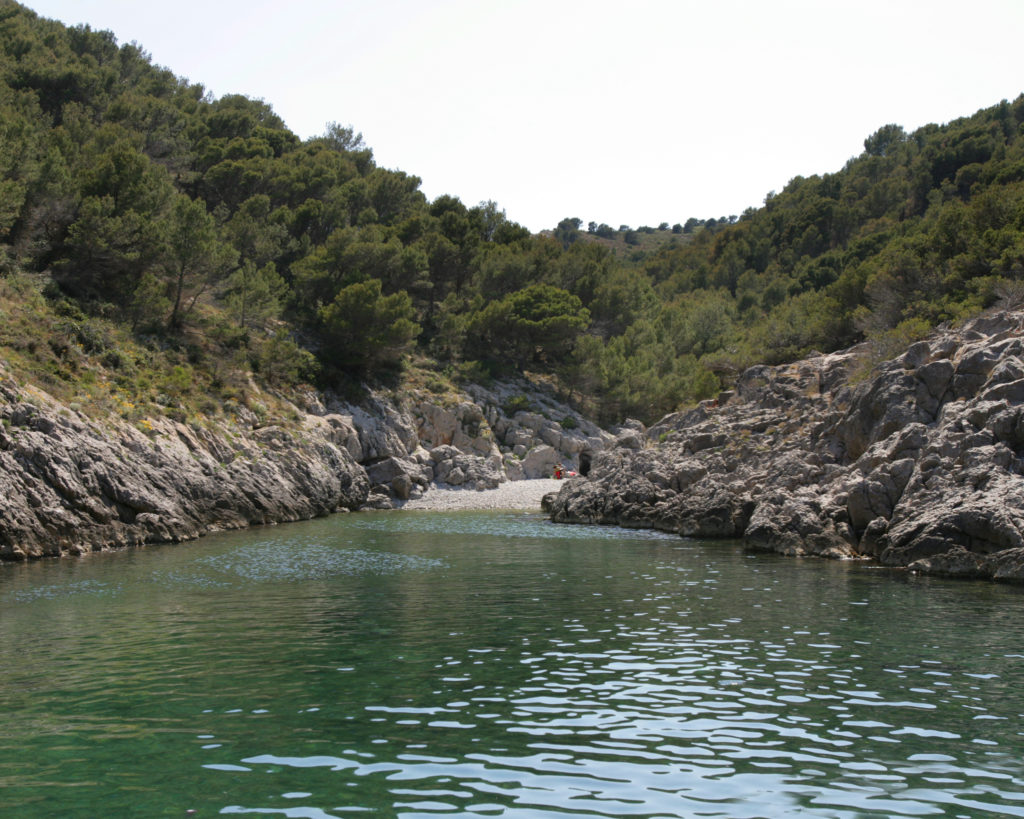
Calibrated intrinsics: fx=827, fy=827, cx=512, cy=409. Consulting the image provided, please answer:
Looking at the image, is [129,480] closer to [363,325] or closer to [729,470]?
[729,470]

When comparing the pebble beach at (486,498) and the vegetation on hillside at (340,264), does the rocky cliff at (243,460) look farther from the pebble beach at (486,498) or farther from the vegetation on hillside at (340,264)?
the vegetation on hillside at (340,264)

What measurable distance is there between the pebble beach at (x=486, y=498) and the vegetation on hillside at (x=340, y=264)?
12431 millimetres

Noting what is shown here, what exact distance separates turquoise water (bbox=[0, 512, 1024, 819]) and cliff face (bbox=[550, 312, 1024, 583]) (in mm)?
2750

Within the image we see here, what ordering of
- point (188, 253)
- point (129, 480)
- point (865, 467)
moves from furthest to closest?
1. point (188, 253)
2. point (129, 480)
3. point (865, 467)

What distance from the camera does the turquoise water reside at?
8664 mm

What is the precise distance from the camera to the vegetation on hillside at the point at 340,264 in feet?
155

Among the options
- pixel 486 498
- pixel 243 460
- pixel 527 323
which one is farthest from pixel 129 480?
pixel 527 323

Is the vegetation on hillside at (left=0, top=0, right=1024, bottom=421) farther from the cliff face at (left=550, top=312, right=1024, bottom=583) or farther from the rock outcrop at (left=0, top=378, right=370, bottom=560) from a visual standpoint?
the cliff face at (left=550, top=312, right=1024, bottom=583)

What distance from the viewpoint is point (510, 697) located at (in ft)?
40.8

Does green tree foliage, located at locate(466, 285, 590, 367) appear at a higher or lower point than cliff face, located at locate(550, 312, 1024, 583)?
higher

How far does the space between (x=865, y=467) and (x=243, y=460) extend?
3098cm

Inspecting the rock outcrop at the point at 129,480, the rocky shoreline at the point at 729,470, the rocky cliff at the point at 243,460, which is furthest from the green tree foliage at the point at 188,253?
the rock outcrop at the point at 129,480

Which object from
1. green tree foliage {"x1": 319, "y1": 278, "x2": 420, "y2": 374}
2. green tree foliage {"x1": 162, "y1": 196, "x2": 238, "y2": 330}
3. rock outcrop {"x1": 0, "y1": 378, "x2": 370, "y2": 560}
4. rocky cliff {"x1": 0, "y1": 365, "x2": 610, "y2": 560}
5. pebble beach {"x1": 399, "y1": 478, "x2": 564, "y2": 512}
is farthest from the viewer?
green tree foliage {"x1": 319, "y1": 278, "x2": 420, "y2": 374}

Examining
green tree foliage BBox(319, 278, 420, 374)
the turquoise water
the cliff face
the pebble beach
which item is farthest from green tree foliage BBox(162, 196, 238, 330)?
the turquoise water
